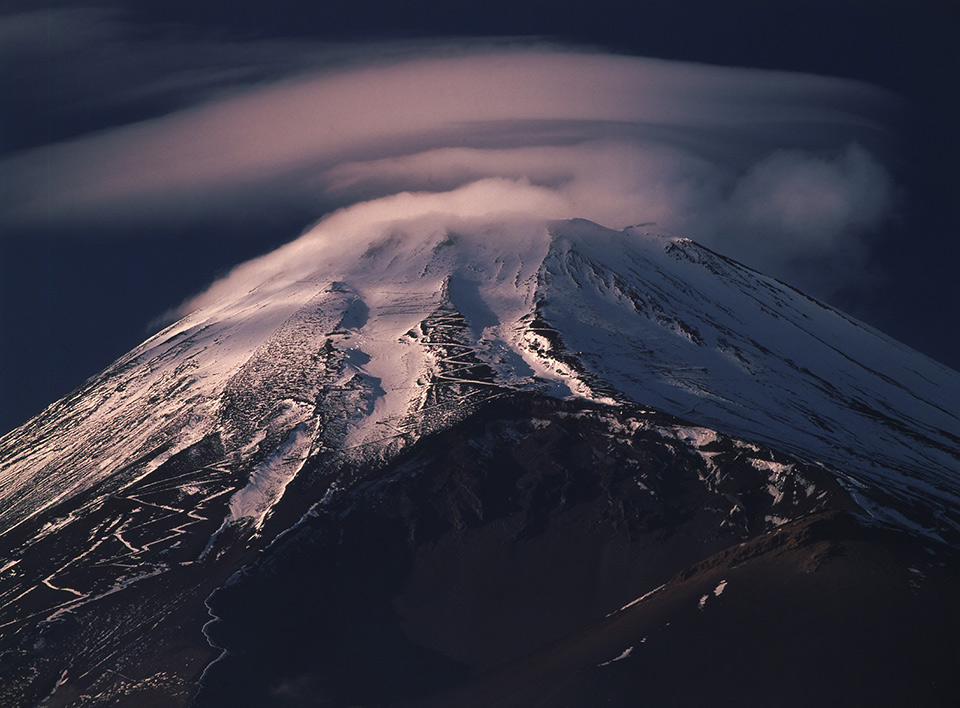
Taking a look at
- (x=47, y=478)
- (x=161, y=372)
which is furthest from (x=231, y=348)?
(x=47, y=478)

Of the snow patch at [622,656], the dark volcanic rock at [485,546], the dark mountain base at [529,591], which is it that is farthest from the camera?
the dark volcanic rock at [485,546]

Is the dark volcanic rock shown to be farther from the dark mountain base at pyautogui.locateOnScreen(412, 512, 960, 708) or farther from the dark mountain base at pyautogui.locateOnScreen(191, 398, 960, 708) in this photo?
the dark mountain base at pyautogui.locateOnScreen(412, 512, 960, 708)

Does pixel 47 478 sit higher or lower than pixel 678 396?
lower

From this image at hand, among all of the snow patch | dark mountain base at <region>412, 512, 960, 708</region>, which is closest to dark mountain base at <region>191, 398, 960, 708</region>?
dark mountain base at <region>412, 512, 960, 708</region>

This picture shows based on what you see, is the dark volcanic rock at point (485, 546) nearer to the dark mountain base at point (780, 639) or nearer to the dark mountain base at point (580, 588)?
the dark mountain base at point (580, 588)

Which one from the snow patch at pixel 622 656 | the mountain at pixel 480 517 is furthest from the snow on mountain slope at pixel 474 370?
the snow patch at pixel 622 656

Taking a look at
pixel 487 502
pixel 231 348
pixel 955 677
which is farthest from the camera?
pixel 231 348

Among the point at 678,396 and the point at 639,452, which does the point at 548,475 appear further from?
the point at 678,396
